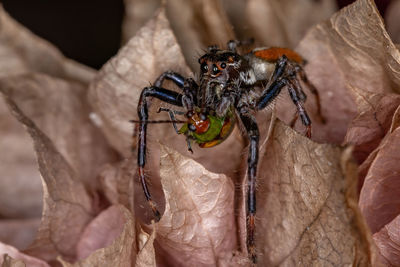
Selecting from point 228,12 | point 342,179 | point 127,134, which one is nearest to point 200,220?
point 342,179

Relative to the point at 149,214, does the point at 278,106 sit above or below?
above

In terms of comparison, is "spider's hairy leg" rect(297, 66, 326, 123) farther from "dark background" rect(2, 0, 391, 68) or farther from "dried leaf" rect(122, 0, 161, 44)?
"dark background" rect(2, 0, 391, 68)

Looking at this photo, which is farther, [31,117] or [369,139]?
[31,117]

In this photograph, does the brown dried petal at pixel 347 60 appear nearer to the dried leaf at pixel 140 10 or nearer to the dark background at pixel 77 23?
the dried leaf at pixel 140 10

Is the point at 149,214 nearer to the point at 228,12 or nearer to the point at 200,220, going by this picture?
the point at 200,220

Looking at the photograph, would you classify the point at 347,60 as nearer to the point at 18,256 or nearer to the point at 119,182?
the point at 119,182

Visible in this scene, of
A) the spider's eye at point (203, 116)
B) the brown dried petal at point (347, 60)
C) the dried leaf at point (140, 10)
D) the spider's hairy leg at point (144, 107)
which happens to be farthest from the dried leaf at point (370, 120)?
the dried leaf at point (140, 10)
